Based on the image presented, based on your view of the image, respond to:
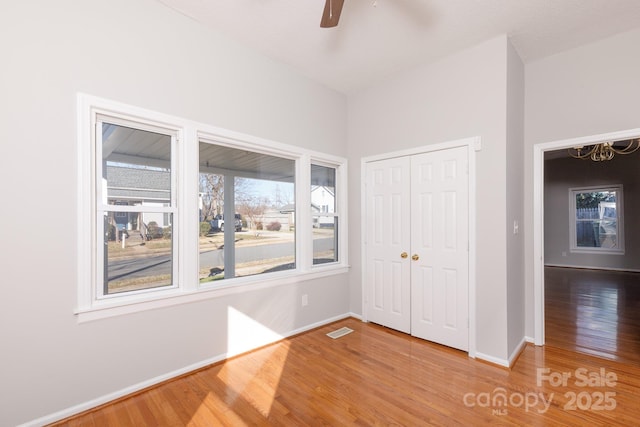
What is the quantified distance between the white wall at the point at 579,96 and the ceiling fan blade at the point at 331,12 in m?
2.60

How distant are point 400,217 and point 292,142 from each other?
1.57m

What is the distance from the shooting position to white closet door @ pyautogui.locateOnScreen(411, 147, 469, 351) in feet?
10.1

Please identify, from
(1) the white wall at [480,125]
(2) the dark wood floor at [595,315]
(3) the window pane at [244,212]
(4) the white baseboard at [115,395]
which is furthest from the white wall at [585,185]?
(4) the white baseboard at [115,395]

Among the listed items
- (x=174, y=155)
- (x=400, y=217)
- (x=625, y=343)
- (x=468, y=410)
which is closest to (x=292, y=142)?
(x=174, y=155)

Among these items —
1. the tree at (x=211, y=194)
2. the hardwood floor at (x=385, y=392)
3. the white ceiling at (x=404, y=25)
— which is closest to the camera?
the hardwood floor at (x=385, y=392)

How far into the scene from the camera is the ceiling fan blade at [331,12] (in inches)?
74.1

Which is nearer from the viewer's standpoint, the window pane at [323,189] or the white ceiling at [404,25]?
the white ceiling at [404,25]

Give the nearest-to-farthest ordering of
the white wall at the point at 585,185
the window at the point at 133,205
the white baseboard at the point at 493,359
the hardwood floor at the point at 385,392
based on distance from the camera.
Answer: the hardwood floor at the point at 385,392 → the window at the point at 133,205 → the white baseboard at the point at 493,359 → the white wall at the point at 585,185

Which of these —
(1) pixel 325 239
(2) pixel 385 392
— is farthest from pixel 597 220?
(2) pixel 385 392

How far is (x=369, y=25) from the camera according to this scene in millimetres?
2707

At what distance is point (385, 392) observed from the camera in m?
2.36

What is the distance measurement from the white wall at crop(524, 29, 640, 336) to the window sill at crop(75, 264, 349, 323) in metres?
2.75

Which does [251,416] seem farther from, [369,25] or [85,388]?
[369,25]

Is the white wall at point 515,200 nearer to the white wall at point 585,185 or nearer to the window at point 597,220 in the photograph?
the white wall at point 585,185
